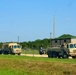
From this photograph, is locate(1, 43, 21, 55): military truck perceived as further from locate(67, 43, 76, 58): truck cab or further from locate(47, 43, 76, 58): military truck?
locate(67, 43, 76, 58): truck cab

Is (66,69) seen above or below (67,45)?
below

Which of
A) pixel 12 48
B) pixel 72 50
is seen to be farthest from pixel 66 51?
pixel 12 48

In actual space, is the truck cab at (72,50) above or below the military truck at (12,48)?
below

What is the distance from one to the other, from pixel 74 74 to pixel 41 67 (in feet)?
16.0

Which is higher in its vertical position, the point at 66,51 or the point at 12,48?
the point at 12,48

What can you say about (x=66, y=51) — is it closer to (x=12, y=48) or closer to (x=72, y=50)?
(x=72, y=50)

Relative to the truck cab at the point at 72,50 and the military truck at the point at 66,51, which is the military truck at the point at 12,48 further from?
the truck cab at the point at 72,50

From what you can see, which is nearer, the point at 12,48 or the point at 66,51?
the point at 66,51

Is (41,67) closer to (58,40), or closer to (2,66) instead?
(2,66)

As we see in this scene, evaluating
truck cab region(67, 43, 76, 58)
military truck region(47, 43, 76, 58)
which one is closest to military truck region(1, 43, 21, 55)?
military truck region(47, 43, 76, 58)

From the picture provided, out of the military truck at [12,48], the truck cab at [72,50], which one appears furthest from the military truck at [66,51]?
the military truck at [12,48]

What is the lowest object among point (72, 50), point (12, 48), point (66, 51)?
point (66, 51)

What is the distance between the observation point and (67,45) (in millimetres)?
51000

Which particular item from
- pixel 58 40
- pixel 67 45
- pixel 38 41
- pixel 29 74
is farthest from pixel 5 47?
pixel 29 74
